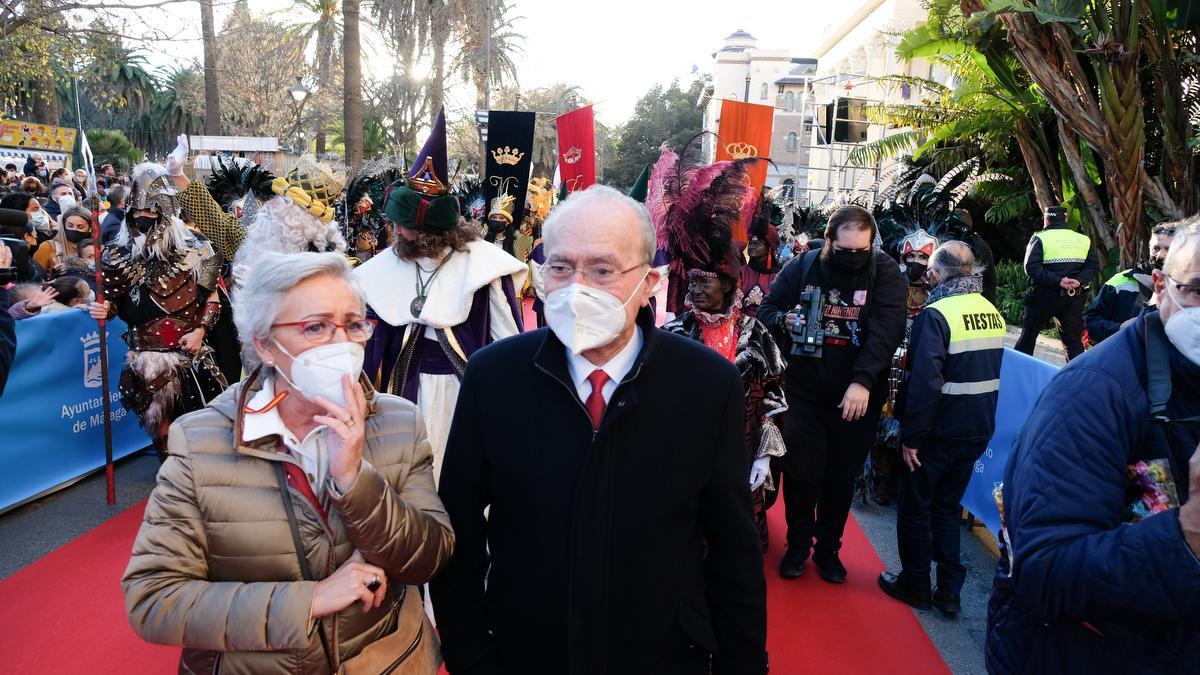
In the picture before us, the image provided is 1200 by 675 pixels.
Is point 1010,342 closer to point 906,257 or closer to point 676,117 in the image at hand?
point 906,257

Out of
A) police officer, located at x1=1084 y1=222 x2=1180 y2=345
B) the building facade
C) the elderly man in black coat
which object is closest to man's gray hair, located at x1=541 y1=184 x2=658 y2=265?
the elderly man in black coat

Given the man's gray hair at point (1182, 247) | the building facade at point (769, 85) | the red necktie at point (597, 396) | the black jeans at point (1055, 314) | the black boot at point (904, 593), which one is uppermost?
the building facade at point (769, 85)

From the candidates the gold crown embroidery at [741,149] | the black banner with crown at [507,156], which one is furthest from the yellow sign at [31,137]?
the gold crown embroidery at [741,149]

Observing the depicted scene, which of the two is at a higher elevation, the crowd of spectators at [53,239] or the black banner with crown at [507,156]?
the black banner with crown at [507,156]

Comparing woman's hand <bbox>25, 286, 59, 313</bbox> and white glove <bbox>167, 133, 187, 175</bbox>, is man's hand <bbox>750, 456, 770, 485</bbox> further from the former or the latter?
woman's hand <bbox>25, 286, 59, 313</bbox>

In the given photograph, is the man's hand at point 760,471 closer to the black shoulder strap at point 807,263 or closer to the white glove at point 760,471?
the white glove at point 760,471

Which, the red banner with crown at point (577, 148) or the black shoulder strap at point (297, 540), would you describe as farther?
the red banner with crown at point (577, 148)

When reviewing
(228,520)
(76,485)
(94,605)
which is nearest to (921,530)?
(228,520)

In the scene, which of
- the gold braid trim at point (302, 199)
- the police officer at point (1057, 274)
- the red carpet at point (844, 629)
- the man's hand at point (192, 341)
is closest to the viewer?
the red carpet at point (844, 629)

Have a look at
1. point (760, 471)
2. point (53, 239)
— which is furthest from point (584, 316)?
point (53, 239)

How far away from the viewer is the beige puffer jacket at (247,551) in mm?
1578

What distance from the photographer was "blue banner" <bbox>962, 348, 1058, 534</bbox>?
14.4ft

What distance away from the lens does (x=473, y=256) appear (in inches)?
150

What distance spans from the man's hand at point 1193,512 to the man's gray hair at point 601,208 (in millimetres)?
1192
